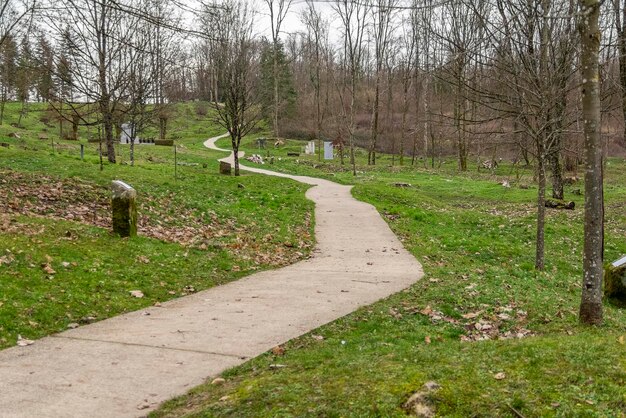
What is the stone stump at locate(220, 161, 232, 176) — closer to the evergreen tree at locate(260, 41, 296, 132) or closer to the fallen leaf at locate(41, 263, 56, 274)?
the fallen leaf at locate(41, 263, 56, 274)

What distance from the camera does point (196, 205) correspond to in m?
15.2

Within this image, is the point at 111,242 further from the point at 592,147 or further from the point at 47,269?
the point at 592,147

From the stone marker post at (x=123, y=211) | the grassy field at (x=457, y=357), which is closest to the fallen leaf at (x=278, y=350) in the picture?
the grassy field at (x=457, y=357)

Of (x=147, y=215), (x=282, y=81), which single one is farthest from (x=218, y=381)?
(x=282, y=81)

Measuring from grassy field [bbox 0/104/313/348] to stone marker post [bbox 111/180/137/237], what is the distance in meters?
0.25

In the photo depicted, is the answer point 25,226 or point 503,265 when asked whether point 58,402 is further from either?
point 503,265

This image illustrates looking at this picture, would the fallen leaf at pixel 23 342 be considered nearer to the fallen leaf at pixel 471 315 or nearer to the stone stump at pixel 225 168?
the fallen leaf at pixel 471 315

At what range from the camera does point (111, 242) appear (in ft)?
31.6

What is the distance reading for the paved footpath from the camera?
171 inches

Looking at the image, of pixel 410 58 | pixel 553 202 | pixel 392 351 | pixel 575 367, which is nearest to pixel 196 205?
pixel 392 351

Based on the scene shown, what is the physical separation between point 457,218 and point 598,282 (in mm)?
11495

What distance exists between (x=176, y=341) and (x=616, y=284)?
Result: 702cm

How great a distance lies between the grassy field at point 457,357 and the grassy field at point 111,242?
284 cm

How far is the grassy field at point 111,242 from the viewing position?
22.3 feet
